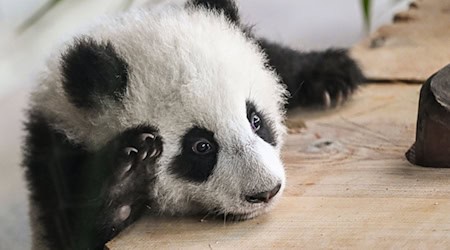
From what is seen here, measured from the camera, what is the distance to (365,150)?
1697 millimetres

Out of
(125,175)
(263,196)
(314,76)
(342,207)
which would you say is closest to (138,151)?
(125,175)

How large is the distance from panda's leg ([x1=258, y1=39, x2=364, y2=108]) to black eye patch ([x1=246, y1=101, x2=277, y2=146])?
1.16 feet

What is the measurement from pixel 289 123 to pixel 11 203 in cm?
80

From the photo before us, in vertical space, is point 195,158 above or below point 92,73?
below

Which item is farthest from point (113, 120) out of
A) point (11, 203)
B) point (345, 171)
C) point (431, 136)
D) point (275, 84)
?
point (11, 203)

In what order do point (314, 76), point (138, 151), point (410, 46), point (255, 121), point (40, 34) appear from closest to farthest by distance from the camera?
point (138, 151), point (255, 121), point (40, 34), point (314, 76), point (410, 46)

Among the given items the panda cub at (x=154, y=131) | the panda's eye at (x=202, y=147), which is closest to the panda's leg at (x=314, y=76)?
the panda cub at (x=154, y=131)

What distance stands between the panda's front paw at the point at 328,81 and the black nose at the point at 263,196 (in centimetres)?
55

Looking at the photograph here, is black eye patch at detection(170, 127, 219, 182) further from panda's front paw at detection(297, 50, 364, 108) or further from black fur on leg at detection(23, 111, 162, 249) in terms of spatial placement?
panda's front paw at detection(297, 50, 364, 108)

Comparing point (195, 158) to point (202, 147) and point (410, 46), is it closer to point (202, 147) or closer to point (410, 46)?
point (202, 147)

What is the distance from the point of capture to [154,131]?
1.41 meters

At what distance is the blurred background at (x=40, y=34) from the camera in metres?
1.82

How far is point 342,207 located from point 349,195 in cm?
5

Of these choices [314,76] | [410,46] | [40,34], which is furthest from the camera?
[410,46]
